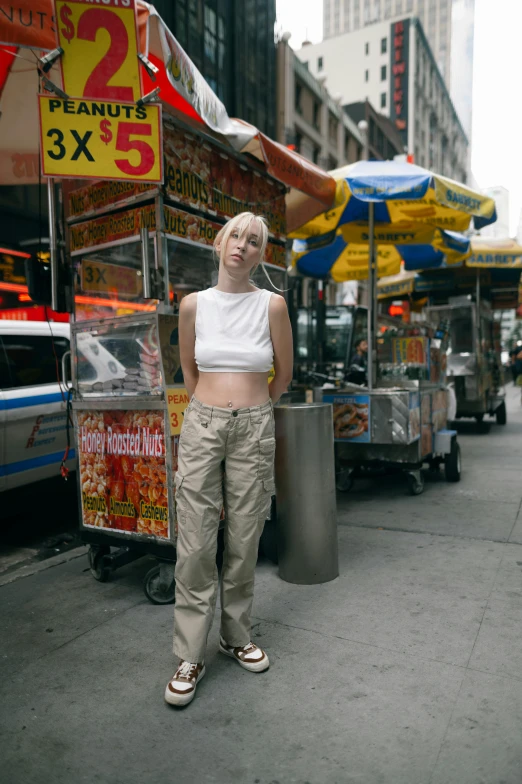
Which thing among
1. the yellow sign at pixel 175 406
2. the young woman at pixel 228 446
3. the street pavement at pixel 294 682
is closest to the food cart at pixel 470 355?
the street pavement at pixel 294 682

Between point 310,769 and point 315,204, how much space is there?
4961 millimetres

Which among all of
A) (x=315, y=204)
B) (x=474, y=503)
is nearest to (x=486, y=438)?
(x=474, y=503)

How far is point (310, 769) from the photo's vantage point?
2.07 m

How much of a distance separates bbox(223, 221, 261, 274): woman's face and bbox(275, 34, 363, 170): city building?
26.5 meters

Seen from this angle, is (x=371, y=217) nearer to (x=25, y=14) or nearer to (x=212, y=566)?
(x=25, y=14)

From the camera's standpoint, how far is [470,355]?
11.1 metres

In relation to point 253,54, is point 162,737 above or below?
below

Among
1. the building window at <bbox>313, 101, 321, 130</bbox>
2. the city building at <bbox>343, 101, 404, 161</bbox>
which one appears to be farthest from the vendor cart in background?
the city building at <bbox>343, 101, 404, 161</bbox>

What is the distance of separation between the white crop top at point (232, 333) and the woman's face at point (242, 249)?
0.45 feet

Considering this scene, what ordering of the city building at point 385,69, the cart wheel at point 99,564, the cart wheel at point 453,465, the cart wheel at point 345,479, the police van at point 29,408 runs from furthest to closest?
the city building at point 385,69, the cart wheel at point 453,465, the cart wheel at point 345,479, the police van at point 29,408, the cart wheel at point 99,564

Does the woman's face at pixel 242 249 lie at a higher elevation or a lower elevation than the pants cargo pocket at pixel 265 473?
higher

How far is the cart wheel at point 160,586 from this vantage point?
3.50 meters

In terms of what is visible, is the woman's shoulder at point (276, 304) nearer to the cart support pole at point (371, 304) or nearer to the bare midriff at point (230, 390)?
the bare midriff at point (230, 390)

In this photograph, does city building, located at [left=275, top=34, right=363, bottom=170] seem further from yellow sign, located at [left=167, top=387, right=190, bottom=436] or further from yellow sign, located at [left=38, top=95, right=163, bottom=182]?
yellow sign, located at [left=167, top=387, right=190, bottom=436]
